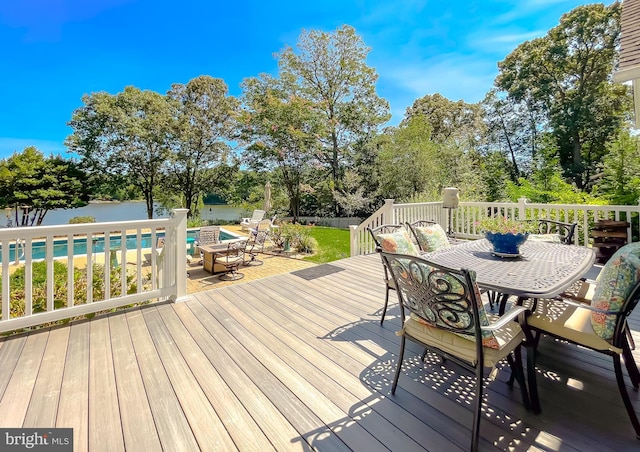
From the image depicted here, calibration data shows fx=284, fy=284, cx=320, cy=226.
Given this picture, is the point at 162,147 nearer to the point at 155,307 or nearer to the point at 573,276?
the point at 155,307

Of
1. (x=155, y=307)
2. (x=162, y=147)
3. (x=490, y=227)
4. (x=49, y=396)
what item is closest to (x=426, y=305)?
(x=490, y=227)

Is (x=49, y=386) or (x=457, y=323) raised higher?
(x=457, y=323)

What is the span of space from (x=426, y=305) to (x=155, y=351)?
7.29 ft

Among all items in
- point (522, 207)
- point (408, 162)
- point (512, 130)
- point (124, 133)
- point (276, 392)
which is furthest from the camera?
point (512, 130)

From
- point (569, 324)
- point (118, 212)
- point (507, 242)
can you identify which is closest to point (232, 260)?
point (507, 242)

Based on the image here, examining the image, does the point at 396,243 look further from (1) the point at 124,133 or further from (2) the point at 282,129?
(1) the point at 124,133

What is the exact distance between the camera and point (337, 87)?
15703 mm

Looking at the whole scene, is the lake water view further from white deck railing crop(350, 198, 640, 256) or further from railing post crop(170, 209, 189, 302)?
railing post crop(170, 209, 189, 302)

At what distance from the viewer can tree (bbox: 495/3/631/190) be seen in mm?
12891

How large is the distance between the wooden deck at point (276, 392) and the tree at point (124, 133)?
1522 centimetres

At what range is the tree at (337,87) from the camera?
15102 mm

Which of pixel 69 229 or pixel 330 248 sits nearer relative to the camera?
pixel 69 229

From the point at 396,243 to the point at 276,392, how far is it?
167 cm

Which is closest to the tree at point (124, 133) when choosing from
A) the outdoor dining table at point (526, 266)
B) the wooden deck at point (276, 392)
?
the wooden deck at point (276, 392)
